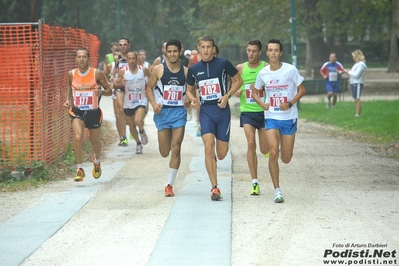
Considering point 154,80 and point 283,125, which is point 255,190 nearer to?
point 283,125

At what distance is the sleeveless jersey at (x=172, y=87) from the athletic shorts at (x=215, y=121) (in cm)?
49

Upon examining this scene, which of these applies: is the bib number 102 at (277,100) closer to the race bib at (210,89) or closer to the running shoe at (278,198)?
the race bib at (210,89)

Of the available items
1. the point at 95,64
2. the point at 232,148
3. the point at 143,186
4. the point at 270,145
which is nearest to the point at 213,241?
the point at 270,145

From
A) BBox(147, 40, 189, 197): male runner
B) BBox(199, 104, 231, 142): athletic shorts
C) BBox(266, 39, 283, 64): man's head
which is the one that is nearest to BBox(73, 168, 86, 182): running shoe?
BBox(147, 40, 189, 197): male runner

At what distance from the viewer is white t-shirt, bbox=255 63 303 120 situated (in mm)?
10820

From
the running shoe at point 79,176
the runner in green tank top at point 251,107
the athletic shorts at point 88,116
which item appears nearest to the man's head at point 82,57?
the athletic shorts at point 88,116

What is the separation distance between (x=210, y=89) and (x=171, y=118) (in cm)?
74

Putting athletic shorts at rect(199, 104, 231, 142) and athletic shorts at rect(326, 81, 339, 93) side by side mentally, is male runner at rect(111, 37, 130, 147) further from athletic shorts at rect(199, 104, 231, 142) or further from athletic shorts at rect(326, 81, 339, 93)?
athletic shorts at rect(326, 81, 339, 93)

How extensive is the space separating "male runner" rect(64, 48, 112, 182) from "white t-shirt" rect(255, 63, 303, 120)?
295 cm

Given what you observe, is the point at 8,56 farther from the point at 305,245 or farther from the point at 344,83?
the point at 344,83

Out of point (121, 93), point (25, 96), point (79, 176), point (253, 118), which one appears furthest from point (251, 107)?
point (121, 93)

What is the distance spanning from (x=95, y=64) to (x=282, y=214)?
1178 cm

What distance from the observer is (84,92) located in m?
12.9

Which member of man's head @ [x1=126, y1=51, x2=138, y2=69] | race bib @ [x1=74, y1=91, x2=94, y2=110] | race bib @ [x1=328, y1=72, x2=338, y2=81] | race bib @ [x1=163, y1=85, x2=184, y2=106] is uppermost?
man's head @ [x1=126, y1=51, x2=138, y2=69]
